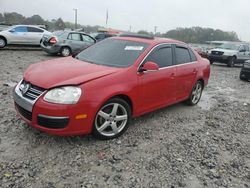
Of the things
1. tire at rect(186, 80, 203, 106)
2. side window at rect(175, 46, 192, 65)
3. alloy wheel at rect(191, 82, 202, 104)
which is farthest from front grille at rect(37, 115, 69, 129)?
alloy wheel at rect(191, 82, 202, 104)

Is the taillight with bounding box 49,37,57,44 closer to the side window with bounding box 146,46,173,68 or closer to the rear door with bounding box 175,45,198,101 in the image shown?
the rear door with bounding box 175,45,198,101

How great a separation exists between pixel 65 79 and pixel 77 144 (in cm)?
98

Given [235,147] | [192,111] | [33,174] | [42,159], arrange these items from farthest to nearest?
[192,111] → [235,147] → [42,159] → [33,174]

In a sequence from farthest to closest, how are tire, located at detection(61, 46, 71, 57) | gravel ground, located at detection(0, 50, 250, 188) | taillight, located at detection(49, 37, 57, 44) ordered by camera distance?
tire, located at detection(61, 46, 71, 57)
taillight, located at detection(49, 37, 57, 44)
gravel ground, located at detection(0, 50, 250, 188)

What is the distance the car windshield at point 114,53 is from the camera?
174 inches

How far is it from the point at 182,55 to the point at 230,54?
13.2 m

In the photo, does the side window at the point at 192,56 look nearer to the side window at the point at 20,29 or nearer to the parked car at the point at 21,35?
the parked car at the point at 21,35

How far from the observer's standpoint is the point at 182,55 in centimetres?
561

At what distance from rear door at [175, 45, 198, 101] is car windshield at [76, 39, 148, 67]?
3.41ft

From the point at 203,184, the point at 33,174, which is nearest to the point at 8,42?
the point at 33,174

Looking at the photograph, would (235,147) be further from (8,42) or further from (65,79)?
(8,42)

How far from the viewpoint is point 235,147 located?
4312mm

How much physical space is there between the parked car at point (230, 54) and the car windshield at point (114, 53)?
14051mm

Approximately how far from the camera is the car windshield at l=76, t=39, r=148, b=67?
4.43 m
